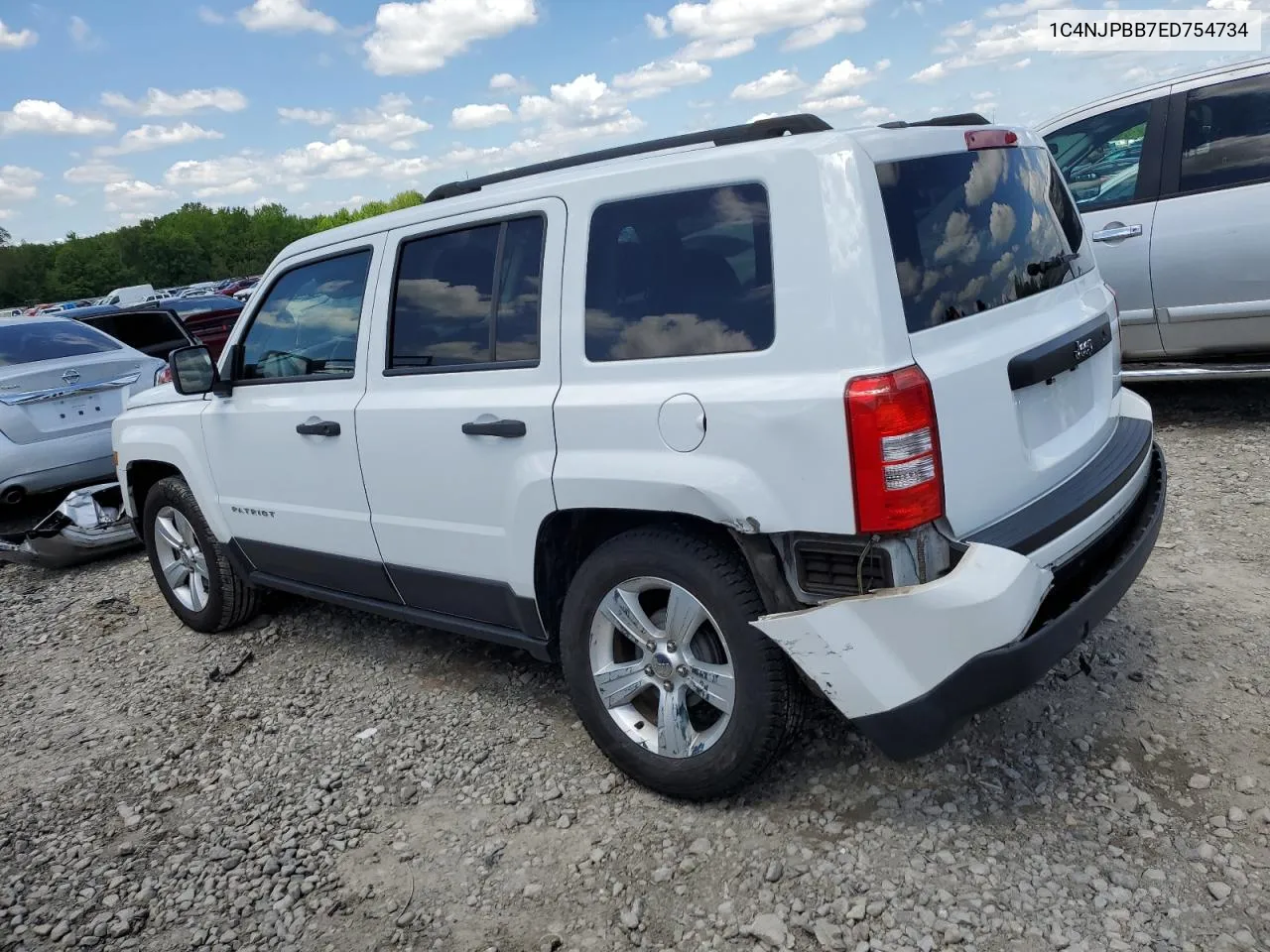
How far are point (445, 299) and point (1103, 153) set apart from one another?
456 centimetres

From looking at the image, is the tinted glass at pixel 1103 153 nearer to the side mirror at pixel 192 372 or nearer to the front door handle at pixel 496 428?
the front door handle at pixel 496 428

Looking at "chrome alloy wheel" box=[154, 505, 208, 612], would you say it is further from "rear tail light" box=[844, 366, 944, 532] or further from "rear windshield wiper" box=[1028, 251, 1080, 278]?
"rear windshield wiper" box=[1028, 251, 1080, 278]

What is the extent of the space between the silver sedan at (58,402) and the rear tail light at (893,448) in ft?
19.9

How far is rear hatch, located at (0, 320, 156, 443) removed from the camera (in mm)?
6523

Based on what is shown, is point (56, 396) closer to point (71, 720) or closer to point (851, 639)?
point (71, 720)

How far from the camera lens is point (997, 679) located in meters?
2.36

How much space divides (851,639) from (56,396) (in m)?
6.23

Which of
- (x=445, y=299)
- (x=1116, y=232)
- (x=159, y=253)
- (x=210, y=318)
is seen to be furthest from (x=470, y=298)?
(x=159, y=253)

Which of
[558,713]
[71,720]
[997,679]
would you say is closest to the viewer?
[997,679]

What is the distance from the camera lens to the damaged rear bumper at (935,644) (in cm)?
231

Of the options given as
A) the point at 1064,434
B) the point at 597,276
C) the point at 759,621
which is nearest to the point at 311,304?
the point at 597,276

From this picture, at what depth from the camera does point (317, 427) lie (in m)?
3.68

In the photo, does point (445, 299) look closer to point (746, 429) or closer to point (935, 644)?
point (746, 429)

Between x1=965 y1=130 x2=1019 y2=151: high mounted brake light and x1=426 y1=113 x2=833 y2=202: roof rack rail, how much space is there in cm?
41
